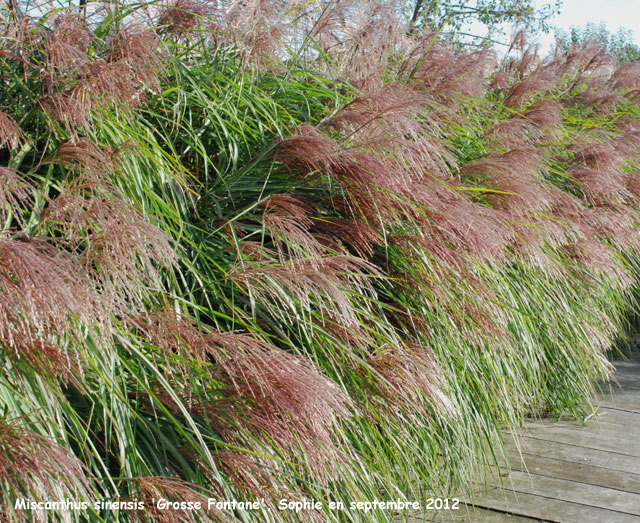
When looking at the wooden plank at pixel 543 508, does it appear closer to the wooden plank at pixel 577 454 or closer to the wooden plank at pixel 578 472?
the wooden plank at pixel 578 472

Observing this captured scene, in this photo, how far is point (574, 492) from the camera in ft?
8.60

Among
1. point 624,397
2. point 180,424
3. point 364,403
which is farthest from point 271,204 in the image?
point 624,397

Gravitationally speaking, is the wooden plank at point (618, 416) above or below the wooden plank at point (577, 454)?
below

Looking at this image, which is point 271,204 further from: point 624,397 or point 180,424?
point 624,397

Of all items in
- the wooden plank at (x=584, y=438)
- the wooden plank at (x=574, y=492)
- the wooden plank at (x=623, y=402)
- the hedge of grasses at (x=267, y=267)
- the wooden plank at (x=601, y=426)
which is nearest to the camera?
the hedge of grasses at (x=267, y=267)

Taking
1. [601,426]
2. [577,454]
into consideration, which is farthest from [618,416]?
[577,454]

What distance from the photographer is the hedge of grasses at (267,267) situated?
5.04 feet

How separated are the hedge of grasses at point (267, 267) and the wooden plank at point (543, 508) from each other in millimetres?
128

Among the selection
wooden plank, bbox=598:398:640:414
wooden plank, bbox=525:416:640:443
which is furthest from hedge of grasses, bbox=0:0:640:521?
wooden plank, bbox=598:398:640:414

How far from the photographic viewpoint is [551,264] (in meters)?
3.12

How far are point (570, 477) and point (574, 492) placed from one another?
0.41 feet

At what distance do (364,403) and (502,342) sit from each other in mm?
762

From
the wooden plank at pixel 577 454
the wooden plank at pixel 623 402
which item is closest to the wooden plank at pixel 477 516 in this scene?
the wooden plank at pixel 577 454

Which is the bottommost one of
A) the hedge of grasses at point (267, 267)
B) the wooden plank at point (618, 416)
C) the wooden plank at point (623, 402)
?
the wooden plank at point (623, 402)
